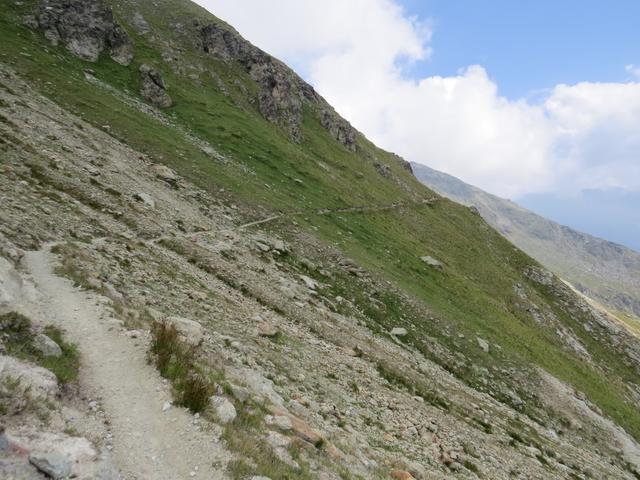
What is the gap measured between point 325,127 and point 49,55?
6834 cm

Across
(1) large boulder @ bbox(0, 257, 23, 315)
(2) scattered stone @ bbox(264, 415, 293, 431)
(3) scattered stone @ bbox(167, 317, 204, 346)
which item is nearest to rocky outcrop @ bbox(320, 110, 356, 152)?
(3) scattered stone @ bbox(167, 317, 204, 346)

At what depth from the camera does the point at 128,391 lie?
37.5 feet

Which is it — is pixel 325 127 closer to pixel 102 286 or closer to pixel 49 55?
pixel 49 55

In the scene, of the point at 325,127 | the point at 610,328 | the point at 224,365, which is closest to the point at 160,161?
the point at 224,365

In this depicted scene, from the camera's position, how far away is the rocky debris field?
32.9 ft

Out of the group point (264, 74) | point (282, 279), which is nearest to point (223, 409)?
point (282, 279)

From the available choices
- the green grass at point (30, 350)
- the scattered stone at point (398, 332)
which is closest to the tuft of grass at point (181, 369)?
the green grass at point (30, 350)

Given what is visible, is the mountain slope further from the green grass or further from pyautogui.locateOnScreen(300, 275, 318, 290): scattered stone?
the green grass

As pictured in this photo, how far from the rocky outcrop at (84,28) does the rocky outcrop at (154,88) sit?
4.89 meters

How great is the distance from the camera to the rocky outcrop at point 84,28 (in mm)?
64375

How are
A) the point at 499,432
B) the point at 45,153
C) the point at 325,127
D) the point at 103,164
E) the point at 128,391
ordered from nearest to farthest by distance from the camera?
the point at 128,391 → the point at 499,432 → the point at 45,153 → the point at 103,164 → the point at 325,127

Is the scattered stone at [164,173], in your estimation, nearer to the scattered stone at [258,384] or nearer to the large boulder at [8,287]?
the large boulder at [8,287]

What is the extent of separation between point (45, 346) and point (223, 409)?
17.8 feet

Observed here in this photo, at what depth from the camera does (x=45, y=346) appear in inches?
443
